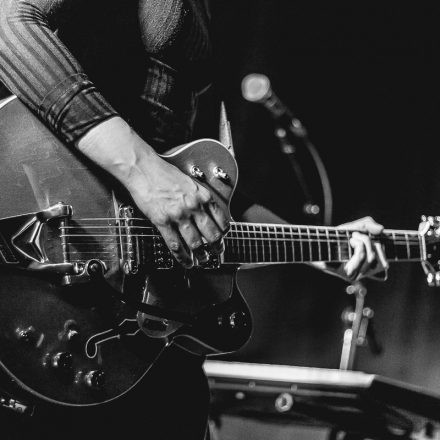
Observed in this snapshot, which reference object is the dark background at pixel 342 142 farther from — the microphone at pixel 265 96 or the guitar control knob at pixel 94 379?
the guitar control knob at pixel 94 379

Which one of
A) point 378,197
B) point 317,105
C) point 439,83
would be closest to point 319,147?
point 317,105

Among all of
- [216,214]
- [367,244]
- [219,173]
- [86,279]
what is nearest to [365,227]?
[367,244]

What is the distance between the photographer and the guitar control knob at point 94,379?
107 centimetres

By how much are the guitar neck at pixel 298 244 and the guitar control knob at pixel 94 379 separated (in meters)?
0.42

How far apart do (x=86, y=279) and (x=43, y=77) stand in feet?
1.29

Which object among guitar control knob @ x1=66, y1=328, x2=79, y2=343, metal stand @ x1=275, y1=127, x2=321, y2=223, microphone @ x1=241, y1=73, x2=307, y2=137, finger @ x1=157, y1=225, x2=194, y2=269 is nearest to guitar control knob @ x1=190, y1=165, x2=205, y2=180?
finger @ x1=157, y1=225, x2=194, y2=269

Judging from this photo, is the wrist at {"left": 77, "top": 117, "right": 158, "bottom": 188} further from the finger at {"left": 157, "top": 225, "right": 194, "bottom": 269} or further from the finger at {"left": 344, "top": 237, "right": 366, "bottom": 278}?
the finger at {"left": 344, "top": 237, "right": 366, "bottom": 278}

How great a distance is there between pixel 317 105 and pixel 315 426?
189cm

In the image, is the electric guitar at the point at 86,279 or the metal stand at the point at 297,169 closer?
the electric guitar at the point at 86,279

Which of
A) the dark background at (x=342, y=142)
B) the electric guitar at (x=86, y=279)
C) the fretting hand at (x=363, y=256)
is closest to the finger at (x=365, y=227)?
the fretting hand at (x=363, y=256)

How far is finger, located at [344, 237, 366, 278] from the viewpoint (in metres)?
1.69

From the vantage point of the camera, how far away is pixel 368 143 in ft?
9.93

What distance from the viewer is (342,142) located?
10.2 ft

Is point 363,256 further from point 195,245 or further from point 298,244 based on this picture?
point 195,245
